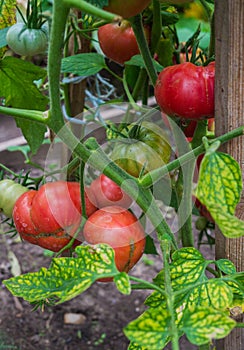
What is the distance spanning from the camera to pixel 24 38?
795mm

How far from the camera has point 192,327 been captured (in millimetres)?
422

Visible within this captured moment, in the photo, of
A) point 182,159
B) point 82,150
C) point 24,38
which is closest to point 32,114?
point 82,150

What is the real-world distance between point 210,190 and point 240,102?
14 cm

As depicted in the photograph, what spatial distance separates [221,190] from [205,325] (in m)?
0.12

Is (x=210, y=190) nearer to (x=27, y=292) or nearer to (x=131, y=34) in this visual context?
(x=27, y=292)

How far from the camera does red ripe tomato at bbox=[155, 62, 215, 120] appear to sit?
23.5 inches

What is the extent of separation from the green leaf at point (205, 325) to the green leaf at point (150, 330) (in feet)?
0.06

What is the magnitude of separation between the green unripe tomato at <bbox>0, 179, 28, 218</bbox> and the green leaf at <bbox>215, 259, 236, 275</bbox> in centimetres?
33

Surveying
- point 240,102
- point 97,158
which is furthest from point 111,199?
point 240,102

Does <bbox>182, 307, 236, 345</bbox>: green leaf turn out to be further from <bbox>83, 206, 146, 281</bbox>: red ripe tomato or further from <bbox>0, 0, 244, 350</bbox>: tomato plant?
<bbox>83, 206, 146, 281</bbox>: red ripe tomato

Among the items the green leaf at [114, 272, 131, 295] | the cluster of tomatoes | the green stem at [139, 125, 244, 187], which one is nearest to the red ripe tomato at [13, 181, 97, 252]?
the cluster of tomatoes

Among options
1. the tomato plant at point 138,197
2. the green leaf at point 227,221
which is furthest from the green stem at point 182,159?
the green leaf at point 227,221

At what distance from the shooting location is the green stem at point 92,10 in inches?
14.2

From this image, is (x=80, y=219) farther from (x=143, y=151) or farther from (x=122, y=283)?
(x=122, y=283)
